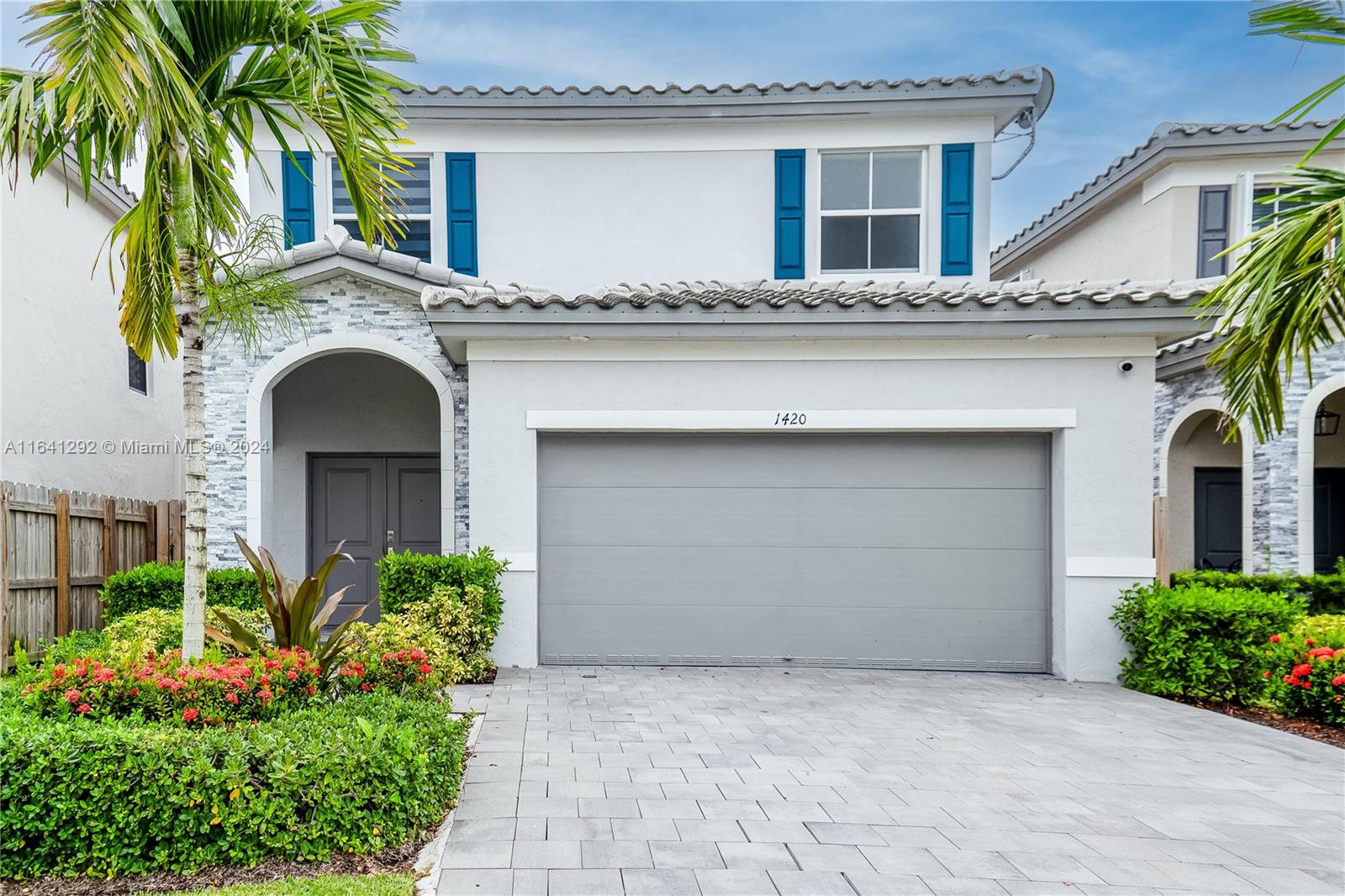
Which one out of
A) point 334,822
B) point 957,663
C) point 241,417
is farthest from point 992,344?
point 241,417

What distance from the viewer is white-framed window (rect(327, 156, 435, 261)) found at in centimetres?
1074

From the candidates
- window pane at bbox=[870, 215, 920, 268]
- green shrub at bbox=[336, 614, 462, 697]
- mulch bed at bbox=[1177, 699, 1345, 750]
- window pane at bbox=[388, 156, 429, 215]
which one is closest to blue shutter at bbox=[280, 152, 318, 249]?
window pane at bbox=[388, 156, 429, 215]

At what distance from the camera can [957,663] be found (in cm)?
812

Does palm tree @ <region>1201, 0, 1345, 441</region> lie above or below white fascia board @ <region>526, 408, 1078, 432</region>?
above

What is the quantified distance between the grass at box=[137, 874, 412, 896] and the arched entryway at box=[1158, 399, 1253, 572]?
12318 mm

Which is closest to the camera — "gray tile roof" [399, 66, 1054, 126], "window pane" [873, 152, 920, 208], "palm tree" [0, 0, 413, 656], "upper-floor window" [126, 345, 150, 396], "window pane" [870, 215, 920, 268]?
"palm tree" [0, 0, 413, 656]

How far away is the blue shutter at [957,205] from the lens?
1041cm

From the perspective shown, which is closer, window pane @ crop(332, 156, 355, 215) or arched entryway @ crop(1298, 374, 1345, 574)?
window pane @ crop(332, 156, 355, 215)

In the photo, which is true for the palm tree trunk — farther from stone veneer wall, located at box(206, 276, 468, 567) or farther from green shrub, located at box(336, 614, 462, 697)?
stone veneer wall, located at box(206, 276, 468, 567)

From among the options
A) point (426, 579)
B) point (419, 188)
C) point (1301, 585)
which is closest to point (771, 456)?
point (426, 579)

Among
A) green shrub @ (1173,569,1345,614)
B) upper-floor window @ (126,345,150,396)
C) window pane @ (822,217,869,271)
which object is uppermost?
window pane @ (822,217,869,271)

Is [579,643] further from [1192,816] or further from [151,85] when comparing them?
[151,85]

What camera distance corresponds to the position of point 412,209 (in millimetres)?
10914

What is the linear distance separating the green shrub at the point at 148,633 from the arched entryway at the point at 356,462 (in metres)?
3.32
